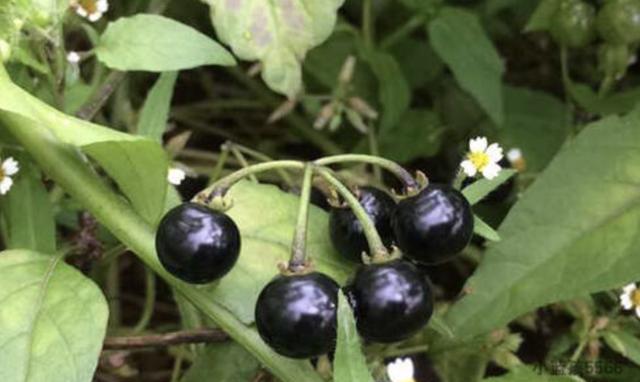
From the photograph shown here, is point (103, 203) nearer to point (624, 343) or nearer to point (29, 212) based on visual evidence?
point (29, 212)

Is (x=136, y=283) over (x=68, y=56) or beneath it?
beneath

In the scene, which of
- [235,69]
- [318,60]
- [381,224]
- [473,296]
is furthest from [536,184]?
[235,69]

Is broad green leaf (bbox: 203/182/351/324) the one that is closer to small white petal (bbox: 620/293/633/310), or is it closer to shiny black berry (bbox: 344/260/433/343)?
shiny black berry (bbox: 344/260/433/343)

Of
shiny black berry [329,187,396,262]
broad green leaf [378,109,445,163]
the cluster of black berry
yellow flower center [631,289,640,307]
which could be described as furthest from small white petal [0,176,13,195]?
yellow flower center [631,289,640,307]

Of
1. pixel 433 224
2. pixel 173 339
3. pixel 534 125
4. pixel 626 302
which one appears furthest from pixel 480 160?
pixel 534 125

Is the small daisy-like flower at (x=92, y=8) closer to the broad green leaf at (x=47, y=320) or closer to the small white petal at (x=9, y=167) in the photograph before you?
the small white petal at (x=9, y=167)

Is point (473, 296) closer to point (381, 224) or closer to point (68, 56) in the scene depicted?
point (381, 224)
